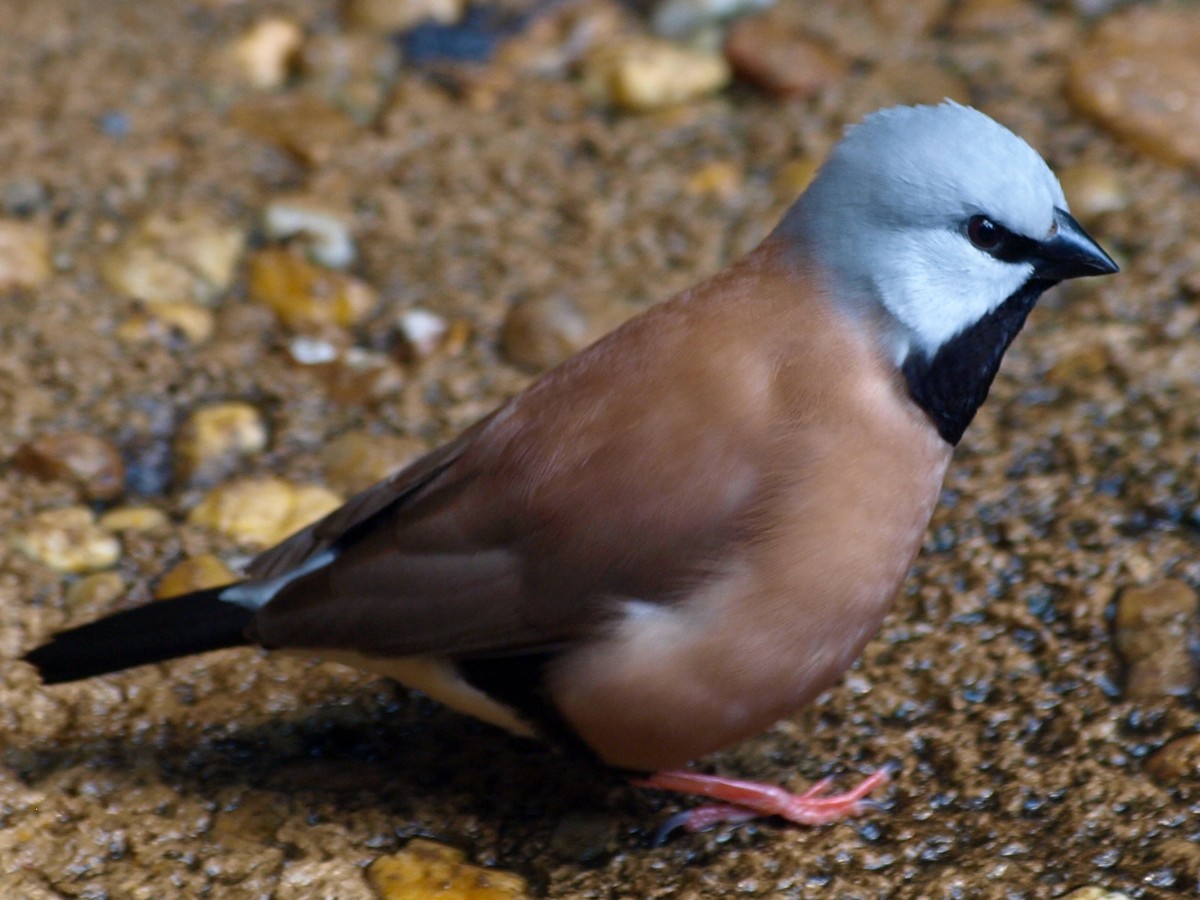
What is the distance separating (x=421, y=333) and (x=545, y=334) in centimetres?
41

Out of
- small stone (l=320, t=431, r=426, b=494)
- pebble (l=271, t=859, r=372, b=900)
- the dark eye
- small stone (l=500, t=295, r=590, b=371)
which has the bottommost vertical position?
pebble (l=271, t=859, r=372, b=900)

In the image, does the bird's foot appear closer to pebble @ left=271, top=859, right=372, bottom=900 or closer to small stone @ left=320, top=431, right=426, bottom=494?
pebble @ left=271, top=859, right=372, bottom=900

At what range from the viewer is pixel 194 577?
3.93 meters

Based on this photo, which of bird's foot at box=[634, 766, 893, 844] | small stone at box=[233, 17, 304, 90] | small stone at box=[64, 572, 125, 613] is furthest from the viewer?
small stone at box=[233, 17, 304, 90]

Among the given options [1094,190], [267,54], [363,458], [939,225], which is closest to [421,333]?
[363,458]

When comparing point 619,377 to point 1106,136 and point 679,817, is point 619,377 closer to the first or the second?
point 679,817

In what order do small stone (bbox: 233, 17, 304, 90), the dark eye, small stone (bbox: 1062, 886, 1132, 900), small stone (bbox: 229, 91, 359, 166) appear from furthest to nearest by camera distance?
small stone (bbox: 233, 17, 304, 90) → small stone (bbox: 229, 91, 359, 166) → the dark eye → small stone (bbox: 1062, 886, 1132, 900)

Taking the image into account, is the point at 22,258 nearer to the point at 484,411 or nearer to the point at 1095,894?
the point at 484,411

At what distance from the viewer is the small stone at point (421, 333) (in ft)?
15.6

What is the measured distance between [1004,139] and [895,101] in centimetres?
249

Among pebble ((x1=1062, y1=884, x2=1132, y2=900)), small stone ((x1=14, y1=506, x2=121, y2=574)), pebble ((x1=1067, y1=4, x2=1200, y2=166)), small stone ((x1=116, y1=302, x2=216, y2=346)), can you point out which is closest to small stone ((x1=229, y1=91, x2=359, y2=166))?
small stone ((x1=116, y1=302, x2=216, y2=346))

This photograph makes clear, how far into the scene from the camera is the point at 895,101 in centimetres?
547

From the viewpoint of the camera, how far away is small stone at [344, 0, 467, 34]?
19.8 feet

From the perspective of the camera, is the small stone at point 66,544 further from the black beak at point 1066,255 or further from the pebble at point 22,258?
the black beak at point 1066,255
